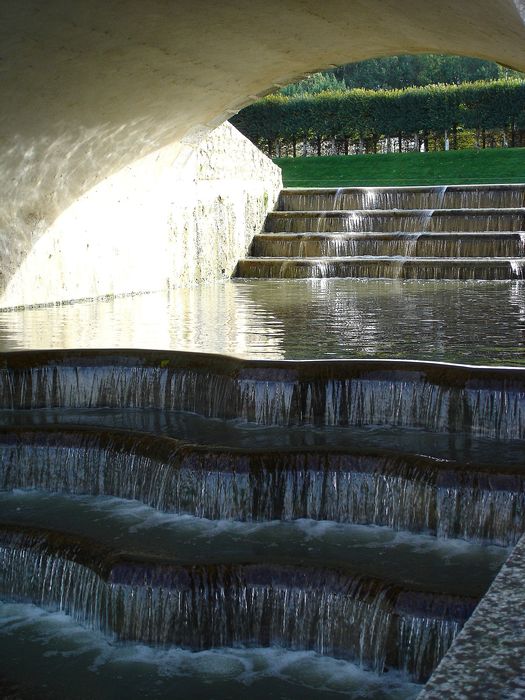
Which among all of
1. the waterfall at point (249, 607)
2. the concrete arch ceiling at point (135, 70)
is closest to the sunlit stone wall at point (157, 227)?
the concrete arch ceiling at point (135, 70)

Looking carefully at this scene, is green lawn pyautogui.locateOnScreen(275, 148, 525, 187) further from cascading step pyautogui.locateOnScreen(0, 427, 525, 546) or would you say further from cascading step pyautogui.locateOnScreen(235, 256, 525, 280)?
cascading step pyautogui.locateOnScreen(0, 427, 525, 546)

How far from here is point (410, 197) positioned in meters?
18.7

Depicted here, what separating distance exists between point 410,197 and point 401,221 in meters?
0.98

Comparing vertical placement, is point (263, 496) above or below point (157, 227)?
below

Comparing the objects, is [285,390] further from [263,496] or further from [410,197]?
[410,197]

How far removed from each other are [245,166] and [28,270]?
6185mm

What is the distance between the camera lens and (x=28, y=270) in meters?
13.5

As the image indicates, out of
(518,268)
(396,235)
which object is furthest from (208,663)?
(396,235)

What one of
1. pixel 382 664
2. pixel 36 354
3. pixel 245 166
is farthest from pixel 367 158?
pixel 382 664

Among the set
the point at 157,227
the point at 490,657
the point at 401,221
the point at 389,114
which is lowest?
the point at 490,657

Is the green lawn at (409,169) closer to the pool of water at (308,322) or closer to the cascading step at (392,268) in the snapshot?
the cascading step at (392,268)

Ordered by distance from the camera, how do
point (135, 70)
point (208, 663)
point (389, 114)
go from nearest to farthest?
point (208, 663), point (135, 70), point (389, 114)

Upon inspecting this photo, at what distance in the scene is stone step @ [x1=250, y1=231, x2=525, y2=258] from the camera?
16.5 m

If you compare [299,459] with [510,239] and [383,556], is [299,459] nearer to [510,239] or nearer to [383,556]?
[383,556]
